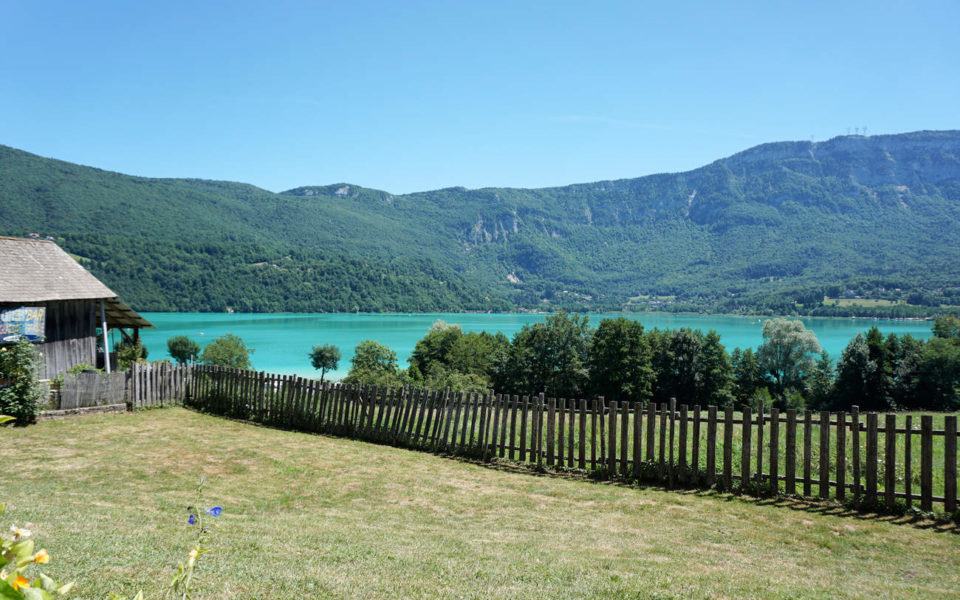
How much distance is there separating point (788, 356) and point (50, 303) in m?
62.1

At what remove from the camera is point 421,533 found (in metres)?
7.12

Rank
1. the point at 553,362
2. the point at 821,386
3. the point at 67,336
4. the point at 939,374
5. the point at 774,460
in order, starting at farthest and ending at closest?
the point at 821,386
the point at 553,362
the point at 939,374
the point at 67,336
the point at 774,460

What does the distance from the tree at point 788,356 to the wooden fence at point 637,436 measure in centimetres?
4913

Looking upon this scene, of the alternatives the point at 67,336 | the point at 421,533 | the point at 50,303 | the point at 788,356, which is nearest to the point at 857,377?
the point at 788,356

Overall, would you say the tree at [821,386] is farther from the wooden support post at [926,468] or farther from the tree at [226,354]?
the tree at [226,354]

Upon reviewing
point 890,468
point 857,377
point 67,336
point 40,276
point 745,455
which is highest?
point 40,276

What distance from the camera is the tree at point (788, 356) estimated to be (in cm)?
5928

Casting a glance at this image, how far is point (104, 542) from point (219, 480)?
4740mm

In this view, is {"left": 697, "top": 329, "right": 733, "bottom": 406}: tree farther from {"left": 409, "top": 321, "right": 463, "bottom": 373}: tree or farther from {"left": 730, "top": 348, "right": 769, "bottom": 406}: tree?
{"left": 409, "top": 321, "right": 463, "bottom": 373}: tree

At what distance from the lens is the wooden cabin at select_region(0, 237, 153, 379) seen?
17.2 meters

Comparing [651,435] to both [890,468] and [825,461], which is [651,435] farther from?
[890,468]

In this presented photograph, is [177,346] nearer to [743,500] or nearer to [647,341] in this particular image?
[647,341]

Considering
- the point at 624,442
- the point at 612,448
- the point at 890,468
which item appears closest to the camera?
the point at 890,468

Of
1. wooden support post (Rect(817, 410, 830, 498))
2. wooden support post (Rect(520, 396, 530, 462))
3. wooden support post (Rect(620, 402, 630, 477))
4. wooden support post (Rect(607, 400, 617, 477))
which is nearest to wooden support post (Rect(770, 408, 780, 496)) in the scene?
wooden support post (Rect(817, 410, 830, 498))
